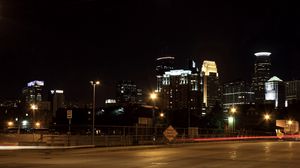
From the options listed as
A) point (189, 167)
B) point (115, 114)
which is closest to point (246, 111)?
point (115, 114)

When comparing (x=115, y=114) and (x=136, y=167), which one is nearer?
(x=136, y=167)

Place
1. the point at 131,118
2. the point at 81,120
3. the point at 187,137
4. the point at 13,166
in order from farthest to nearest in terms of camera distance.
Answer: the point at 81,120 → the point at 131,118 → the point at 187,137 → the point at 13,166

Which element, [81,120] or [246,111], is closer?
[81,120]

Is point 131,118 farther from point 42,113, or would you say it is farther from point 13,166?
point 13,166

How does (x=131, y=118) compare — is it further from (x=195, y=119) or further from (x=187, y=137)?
(x=187, y=137)

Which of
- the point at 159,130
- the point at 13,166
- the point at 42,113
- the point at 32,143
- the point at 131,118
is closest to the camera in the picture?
the point at 13,166

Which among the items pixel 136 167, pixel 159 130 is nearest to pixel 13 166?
pixel 136 167

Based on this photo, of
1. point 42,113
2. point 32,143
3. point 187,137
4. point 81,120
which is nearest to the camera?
point 32,143

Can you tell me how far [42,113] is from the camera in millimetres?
167750

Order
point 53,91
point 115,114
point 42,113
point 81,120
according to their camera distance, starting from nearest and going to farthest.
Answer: point 115,114 < point 81,120 < point 42,113 < point 53,91

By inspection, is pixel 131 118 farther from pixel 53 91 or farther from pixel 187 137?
pixel 53 91

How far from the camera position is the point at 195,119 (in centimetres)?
13812

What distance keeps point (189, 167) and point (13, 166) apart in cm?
789

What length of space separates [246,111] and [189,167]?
525ft
